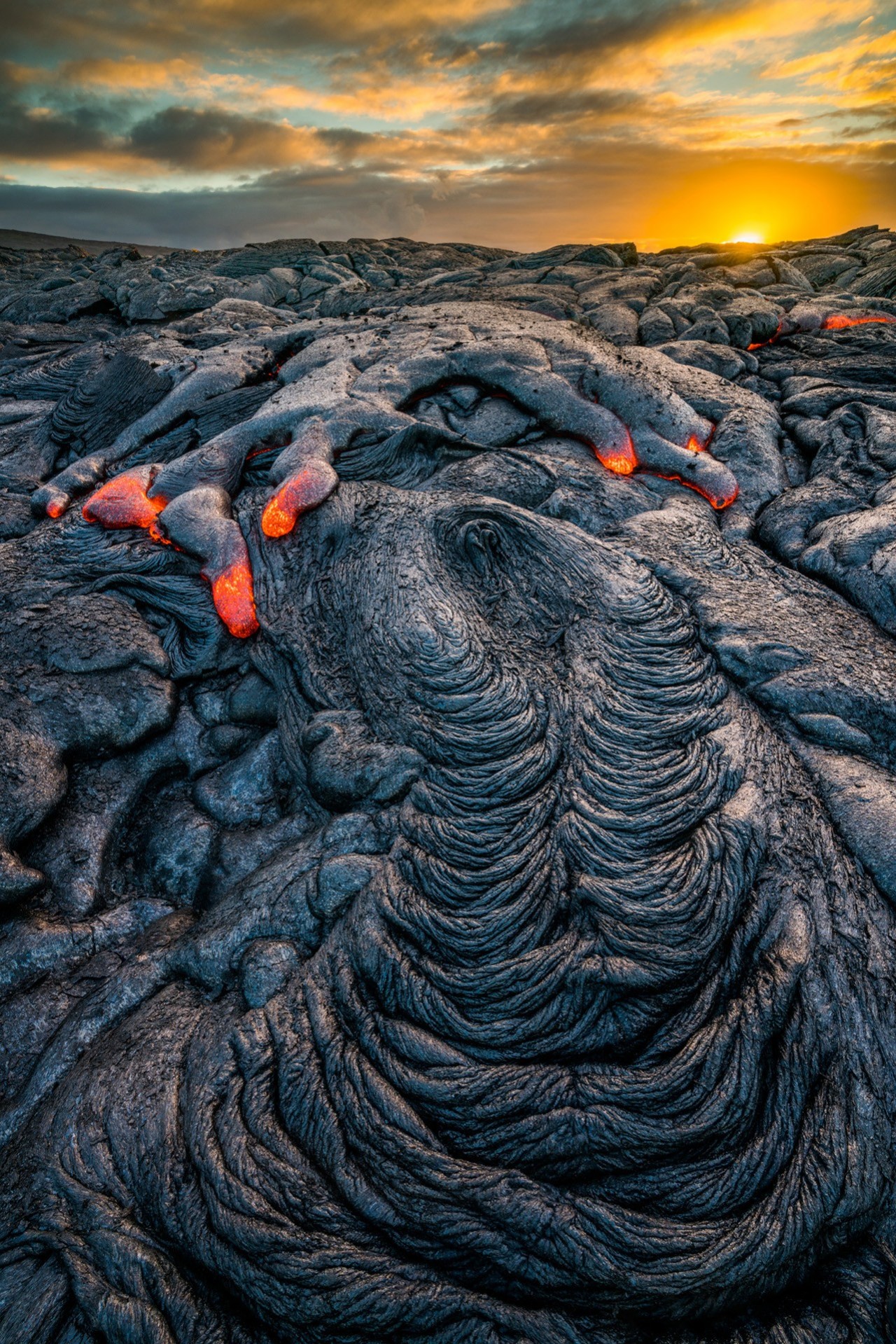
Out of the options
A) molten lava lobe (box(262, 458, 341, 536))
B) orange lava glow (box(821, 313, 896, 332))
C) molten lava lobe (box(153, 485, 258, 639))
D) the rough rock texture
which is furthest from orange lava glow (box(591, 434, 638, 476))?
orange lava glow (box(821, 313, 896, 332))

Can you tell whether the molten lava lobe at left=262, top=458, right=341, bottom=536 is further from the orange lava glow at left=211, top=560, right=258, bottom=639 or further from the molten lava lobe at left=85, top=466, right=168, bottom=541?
the molten lava lobe at left=85, top=466, right=168, bottom=541

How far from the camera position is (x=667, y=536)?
533cm

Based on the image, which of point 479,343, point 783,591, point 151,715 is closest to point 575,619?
point 783,591

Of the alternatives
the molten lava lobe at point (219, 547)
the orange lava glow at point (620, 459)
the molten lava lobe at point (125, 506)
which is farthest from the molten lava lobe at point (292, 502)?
the orange lava glow at point (620, 459)

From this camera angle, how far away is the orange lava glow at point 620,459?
6.43 meters

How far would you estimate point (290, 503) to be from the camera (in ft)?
18.5

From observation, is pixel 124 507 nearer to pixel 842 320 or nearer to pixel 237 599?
pixel 237 599

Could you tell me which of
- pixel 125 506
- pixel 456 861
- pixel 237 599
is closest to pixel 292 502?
pixel 237 599

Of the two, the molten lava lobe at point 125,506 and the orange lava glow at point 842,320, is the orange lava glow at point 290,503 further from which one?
the orange lava glow at point 842,320

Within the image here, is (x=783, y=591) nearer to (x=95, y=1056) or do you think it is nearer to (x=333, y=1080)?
(x=333, y=1080)

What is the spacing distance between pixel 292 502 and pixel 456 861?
3.52 m

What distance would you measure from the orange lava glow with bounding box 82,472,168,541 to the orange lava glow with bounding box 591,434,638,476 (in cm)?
427

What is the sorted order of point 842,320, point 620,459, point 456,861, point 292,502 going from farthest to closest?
point 842,320, point 620,459, point 292,502, point 456,861

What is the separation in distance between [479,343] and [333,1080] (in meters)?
6.99
